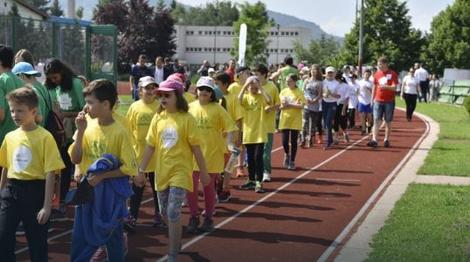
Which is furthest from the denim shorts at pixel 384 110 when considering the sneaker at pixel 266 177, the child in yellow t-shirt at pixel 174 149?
the child in yellow t-shirt at pixel 174 149

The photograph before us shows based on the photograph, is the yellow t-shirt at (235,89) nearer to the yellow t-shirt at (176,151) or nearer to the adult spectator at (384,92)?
the yellow t-shirt at (176,151)

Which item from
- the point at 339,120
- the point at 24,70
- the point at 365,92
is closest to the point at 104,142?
the point at 24,70

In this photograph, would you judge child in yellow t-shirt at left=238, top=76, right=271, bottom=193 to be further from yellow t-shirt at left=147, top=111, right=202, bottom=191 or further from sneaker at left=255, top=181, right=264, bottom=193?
yellow t-shirt at left=147, top=111, right=202, bottom=191

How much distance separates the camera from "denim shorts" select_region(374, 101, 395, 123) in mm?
17844

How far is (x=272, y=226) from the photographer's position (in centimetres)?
935

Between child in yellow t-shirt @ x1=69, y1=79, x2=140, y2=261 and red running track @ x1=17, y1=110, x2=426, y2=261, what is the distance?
1282 millimetres

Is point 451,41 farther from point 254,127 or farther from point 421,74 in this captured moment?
point 254,127

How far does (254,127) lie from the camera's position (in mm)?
11797

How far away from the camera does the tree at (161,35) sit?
265 feet

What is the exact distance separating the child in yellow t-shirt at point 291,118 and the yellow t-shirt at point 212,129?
4.51m

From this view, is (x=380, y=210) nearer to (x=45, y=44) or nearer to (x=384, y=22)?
(x=45, y=44)

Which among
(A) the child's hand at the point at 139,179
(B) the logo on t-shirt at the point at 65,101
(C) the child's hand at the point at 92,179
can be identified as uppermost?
(B) the logo on t-shirt at the point at 65,101

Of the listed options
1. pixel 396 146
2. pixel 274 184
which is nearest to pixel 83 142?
pixel 274 184

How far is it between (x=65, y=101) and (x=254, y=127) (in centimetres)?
328
